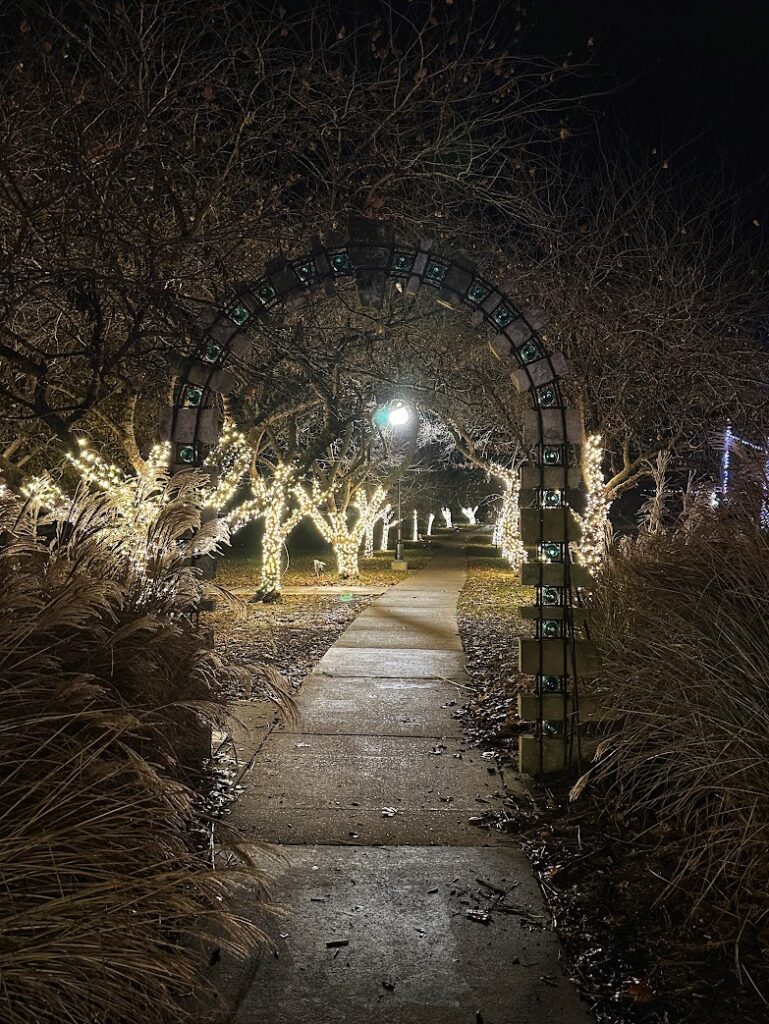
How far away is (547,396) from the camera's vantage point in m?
6.45

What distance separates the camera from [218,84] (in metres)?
6.74

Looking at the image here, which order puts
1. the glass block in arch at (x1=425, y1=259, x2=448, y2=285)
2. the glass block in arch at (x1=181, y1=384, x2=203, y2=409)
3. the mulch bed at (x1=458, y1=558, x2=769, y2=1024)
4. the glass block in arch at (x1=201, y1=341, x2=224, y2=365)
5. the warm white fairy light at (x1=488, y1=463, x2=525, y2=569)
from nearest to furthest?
the mulch bed at (x1=458, y1=558, x2=769, y2=1024) → the glass block in arch at (x1=425, y1=259, x2=448, y2=285) → the glass block in arch at (x1=201, y1=341, x2=224, y2=365) → the glass block in arch at (x1=181, y1=384, x2=203, y2=409) → the warm white fairy light at (x1=488, y1=463, x2=525, y2=569)

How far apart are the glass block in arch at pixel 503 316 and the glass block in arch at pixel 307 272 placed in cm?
148

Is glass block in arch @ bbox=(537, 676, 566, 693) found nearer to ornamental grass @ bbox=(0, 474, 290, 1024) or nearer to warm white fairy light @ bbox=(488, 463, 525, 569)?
ornamental grass @ bbox=(0, 474, 290, 1024)

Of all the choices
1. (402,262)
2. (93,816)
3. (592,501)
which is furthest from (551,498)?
(592,501)

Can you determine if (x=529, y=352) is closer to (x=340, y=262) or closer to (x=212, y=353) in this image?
(x=340, y=262)

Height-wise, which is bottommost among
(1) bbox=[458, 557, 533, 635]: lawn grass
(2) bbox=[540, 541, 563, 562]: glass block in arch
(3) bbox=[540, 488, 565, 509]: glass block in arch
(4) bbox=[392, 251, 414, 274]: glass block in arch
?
(1) bbox=[458, 557, 533, 635]: lawn grass

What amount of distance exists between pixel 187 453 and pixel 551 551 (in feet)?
10.2

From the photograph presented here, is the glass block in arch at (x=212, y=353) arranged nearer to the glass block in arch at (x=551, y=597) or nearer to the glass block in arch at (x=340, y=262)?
the glass block in arch at (x=340, y=262)

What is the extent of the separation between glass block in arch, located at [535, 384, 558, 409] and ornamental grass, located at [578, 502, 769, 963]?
1375mm

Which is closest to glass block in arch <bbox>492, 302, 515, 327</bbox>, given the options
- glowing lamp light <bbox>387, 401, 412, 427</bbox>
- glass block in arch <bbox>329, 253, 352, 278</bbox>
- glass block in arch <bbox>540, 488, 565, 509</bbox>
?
glass block in arch <bbox>329, 253, 352, 278</bbox>

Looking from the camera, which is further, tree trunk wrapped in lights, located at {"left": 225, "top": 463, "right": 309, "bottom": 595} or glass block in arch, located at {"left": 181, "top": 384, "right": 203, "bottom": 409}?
tree trunk wrapped in lights, located at {"left": 225, "top": 463, "right": 309, "bottom": 595}

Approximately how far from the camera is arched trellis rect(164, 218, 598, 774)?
625 centimetres

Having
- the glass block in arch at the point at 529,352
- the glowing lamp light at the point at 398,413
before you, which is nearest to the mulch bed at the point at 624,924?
the glass block in arch at the point at 529,352
